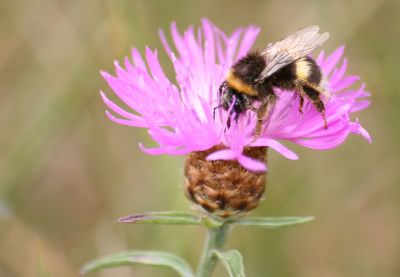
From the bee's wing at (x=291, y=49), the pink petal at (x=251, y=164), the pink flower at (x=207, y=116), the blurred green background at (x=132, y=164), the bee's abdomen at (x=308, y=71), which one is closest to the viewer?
the pink petal at (x=251, y=164)

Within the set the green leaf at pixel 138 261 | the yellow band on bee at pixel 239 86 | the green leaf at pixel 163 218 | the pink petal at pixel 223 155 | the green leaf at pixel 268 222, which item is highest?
the yellow band on bee at pixel 239 86

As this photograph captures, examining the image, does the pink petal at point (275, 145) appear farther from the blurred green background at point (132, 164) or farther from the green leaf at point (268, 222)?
the blurred green background at point (132, 164)

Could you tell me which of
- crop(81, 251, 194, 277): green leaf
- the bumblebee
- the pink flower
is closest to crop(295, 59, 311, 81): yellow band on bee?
the bumblebee

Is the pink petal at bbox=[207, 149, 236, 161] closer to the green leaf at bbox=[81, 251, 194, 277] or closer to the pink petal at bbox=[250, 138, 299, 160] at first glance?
the pink petal at bbox=[250, 138, 299, 160]

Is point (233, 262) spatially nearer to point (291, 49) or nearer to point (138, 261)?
point (138, 261)

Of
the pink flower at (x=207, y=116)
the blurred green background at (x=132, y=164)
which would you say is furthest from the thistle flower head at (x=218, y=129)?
the blurred green background at (x=132, y=164)

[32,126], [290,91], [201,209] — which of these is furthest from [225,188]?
[32,126]

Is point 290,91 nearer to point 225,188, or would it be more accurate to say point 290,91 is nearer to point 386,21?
point 225,188

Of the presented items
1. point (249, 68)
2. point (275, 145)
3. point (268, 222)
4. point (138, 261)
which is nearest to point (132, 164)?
point (138, 261)
